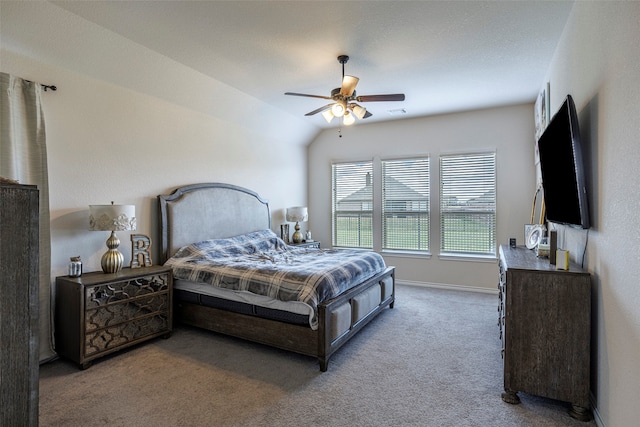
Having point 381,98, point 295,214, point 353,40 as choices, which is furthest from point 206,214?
point 353,40

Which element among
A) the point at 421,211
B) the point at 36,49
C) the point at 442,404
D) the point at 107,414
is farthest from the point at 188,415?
the point at 421,211

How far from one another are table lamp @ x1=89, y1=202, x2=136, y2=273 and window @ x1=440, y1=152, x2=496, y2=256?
4.45m

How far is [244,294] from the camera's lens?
10.0 ft

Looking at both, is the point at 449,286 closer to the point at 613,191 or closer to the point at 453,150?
the point at 453,150

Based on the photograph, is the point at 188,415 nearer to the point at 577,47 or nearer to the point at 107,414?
the point at 107,414

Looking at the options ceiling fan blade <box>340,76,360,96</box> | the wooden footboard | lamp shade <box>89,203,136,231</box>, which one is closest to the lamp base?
lamp shade <box>89,203,136,231</box>

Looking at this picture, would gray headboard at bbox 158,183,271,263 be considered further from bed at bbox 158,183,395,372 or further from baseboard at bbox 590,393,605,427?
baseboard at bbox 590,393,605,427

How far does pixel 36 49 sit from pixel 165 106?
4.23 feet

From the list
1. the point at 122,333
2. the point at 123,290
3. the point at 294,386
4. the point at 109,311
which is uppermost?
the point at 123,290

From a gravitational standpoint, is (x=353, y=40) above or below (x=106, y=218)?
above

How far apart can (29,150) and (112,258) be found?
3.58 feet

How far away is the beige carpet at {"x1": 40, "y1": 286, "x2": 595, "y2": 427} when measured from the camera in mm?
2061

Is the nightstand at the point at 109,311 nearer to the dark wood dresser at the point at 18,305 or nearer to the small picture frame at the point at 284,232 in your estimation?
the dark wood dresser at the point at 18,305

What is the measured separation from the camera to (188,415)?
6.85 feet
